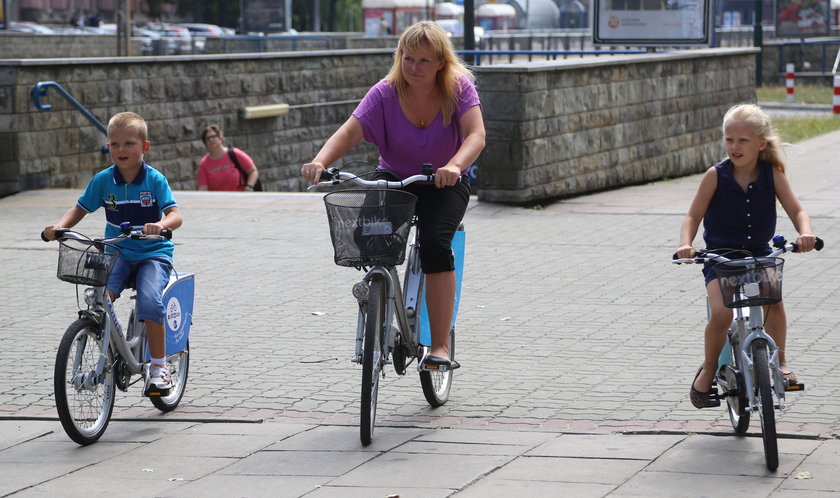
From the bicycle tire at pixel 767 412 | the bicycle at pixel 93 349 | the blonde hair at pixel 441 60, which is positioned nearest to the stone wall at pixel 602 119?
the blonde hair at pixel 441 60

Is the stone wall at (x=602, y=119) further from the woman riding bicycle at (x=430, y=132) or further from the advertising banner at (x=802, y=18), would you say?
the advertising banner at (x=802, y=18)

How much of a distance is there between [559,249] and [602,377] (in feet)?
14.9

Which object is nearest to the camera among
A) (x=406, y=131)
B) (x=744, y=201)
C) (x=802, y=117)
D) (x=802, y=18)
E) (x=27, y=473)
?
(x=27, y=473)

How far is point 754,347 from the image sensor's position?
5055 mm

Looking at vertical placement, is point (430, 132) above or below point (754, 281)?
above

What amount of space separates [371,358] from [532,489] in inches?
35.1

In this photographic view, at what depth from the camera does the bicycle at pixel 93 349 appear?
5520 millimetres

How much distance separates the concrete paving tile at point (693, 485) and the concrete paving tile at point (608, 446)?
0.27 m

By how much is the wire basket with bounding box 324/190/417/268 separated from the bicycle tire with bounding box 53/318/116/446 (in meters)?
1.12

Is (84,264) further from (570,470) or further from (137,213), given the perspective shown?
(570,470)

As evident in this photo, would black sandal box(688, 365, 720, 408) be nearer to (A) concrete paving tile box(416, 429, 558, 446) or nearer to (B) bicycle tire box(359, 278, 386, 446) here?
(A) concrete paving tile box(416, 429, 558, 446)

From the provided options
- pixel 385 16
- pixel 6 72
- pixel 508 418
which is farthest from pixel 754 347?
pixel 385 16

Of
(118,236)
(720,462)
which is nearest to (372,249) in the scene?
(118,236)

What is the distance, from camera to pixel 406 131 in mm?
5871
